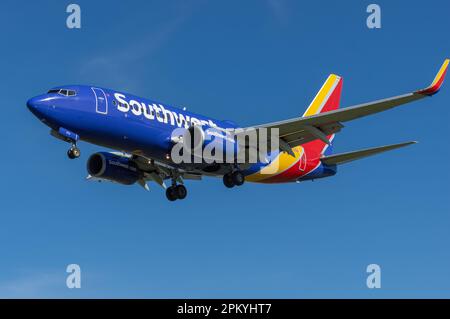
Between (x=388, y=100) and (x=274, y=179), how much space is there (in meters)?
12.6

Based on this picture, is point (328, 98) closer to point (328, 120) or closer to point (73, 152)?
point (328, 120)

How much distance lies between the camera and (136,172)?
47.2 metres

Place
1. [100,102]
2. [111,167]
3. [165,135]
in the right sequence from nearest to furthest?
[100,102] → [165,135] → [111,167]

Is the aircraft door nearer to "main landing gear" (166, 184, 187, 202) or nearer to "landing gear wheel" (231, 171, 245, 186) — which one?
"landing gear wheel" (231, 171, 245, 186)

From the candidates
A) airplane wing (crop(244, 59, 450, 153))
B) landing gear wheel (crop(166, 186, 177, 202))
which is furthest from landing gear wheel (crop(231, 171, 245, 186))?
landing gear wheel (crop(166, 186, 177, 202))

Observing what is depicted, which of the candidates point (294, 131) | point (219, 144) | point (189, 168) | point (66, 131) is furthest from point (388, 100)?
point (66, 131)

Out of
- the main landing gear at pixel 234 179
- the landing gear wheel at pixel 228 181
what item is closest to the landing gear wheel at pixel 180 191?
the landing gear wheel at pixel 228 181

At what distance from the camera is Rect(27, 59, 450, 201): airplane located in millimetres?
38812

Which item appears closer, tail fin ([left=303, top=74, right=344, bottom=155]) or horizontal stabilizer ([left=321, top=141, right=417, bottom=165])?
horizontal stabilizer ([left=321, top=141, right=417, bottom=165])

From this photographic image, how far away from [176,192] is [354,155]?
10567mm

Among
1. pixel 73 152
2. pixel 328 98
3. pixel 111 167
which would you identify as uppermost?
pixel 328 98

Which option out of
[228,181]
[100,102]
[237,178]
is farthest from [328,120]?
[100,102]

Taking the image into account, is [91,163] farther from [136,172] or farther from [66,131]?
[66,131]

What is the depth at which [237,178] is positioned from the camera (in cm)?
4484
